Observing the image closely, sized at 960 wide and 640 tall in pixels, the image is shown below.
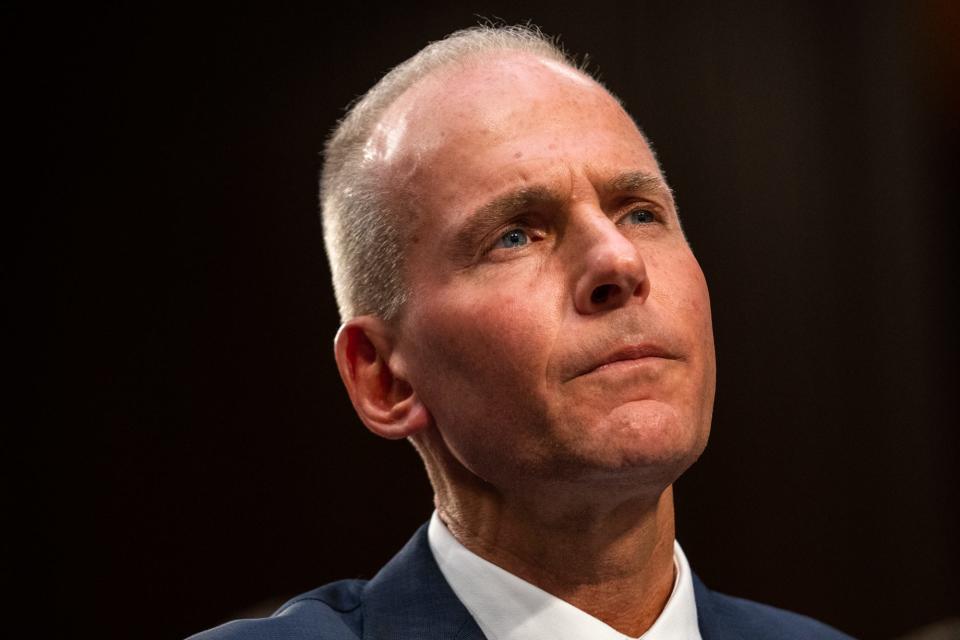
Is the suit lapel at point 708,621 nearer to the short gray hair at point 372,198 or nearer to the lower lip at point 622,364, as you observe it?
the lower lip at point 622,364

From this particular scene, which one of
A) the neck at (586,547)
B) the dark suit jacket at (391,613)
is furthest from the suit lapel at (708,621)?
the neck at (586,547)

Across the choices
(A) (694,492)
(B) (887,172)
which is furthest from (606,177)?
(B) (887,172)

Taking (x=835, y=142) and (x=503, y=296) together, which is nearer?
(x=503, y=296)

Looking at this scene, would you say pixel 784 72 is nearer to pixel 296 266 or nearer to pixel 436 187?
pixel 296 266

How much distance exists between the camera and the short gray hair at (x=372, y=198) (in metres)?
2.12

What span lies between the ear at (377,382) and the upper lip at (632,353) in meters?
0.38

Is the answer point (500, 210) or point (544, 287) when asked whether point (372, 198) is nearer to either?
point (500, 210)

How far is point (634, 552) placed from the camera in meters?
2.04

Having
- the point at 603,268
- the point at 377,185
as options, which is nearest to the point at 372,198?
the point at 377,185

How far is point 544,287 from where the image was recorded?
6.24 ft

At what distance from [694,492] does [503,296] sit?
229 cm

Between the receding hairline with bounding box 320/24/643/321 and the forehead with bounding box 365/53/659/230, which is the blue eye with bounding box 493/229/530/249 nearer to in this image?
the forehead with bounding box 365/53/659/230

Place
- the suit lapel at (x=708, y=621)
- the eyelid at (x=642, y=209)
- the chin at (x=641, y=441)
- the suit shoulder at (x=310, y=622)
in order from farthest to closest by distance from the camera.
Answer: the suit lapel at (x=708, y=621), the eyelid at (x=642, y=209), the suit shoulder at (x=310, y=622), the chin at (x=641, y=441)

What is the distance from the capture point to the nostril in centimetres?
188
